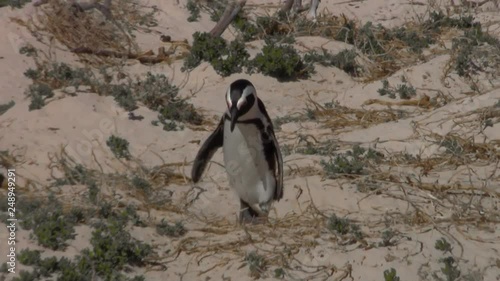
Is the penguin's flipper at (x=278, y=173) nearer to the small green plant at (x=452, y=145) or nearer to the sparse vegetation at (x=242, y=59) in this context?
the small green plant at (x=452, y=145)

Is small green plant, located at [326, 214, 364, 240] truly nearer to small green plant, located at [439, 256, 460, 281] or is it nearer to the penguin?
small green plant, located at [439, 256, 460, 281]

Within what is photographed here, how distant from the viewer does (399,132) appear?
6.01m

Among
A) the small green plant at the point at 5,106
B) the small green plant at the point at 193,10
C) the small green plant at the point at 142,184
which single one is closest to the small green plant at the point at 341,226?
the small green plant at the point at 142,184

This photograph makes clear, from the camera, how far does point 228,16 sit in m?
7.89

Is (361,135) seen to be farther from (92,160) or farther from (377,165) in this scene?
(92,160)

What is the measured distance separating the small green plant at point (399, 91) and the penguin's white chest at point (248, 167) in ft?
5.92

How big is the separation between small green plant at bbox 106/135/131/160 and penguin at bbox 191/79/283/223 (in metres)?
0.67

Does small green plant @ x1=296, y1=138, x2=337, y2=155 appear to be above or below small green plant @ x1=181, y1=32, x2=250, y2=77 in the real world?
above

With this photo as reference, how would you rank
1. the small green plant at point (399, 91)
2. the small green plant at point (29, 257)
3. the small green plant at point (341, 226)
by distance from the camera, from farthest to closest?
the small green plant at point (399, 91) < the small green plant at point (341, 226) < the small green plant at point (29, 257)

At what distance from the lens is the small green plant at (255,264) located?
4.27 meters

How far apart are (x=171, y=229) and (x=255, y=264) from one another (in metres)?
0.67

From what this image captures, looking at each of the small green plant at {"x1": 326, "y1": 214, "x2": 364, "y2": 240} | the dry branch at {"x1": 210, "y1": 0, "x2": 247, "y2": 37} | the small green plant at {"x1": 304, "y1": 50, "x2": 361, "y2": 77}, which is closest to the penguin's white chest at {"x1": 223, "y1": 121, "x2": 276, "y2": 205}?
the small green plant at {"x1": 326, "y1": 214, "x2": 364, "y2": 240}

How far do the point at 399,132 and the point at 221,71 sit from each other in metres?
1.90

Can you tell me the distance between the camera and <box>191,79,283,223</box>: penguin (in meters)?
5.30
